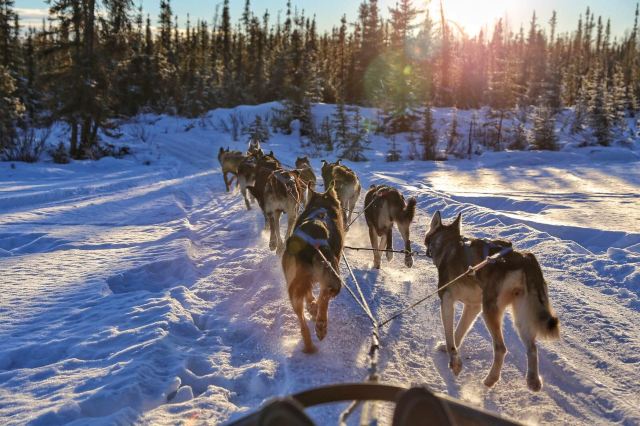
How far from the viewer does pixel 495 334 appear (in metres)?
3.49

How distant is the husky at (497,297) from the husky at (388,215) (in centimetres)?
232

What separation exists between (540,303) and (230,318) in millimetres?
3082

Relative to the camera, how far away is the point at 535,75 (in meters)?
43.4

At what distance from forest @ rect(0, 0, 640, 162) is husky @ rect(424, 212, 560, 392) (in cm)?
1726

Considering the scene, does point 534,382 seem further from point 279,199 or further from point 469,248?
point 279,199

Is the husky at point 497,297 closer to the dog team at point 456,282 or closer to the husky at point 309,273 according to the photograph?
the dog team at point 456,282

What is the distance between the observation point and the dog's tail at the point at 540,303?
3.13 metres

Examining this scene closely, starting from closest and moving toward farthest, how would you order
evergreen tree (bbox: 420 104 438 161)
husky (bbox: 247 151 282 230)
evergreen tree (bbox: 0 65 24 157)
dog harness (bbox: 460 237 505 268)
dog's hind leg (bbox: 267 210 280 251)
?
dog harness (bbox: 460 237 505 268) < dog's hind leg (bbox: 267 210 280 251) < husky (bbox: 247 151 282 230) < evergreen tree (bbox: 0 65 24 157) < evergreen tree (bbox: 420 104 438 161)

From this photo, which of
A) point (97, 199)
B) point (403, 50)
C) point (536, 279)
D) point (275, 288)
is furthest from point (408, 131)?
point (536, 279)

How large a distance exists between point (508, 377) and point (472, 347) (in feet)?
1.87

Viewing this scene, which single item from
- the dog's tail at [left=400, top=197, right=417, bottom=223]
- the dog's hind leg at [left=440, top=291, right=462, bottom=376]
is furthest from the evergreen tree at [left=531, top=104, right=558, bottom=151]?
the dog's hind leg at [left=440, top=291, right=462, bottom=376]

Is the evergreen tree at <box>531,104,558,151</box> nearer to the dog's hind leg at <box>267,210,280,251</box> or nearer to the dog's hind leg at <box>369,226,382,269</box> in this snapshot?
the dog's hind leg at <box>369,226,382,269</box>

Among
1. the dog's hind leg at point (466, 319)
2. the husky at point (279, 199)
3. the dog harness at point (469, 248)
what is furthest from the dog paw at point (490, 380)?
the husky at point (279, 199)

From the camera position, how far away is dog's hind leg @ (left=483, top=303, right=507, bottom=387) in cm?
346
